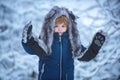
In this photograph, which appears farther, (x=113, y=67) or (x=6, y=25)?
(x=113, y=67)

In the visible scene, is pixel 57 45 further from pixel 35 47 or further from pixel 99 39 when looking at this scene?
pixel 99 39

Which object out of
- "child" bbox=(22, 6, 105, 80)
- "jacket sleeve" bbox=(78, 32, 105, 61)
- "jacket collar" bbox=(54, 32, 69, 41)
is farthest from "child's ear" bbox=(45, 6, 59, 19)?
"jacket sleeve" bbox=(78, 32, 105, 61)

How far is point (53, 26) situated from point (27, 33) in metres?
0.22

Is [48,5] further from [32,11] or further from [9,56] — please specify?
[9,56]

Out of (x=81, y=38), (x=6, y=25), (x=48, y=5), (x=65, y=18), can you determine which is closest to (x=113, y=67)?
(x=81, y=38)

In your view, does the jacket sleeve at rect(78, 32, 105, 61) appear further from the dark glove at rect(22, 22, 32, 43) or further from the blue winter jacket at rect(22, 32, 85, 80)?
the dark glove at rect(22, 22, 32, 43)

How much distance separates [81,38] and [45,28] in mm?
309

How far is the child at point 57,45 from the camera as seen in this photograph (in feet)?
7.56

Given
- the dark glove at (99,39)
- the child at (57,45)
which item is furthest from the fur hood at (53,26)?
the dark glove at (99,39)

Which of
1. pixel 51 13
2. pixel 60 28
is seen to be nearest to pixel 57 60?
pixel 60 28

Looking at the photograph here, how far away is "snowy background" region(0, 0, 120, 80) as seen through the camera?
2.28 metres

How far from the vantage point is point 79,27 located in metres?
2.37

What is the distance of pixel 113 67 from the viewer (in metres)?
2.44

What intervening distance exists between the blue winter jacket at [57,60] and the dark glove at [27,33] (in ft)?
0.13
